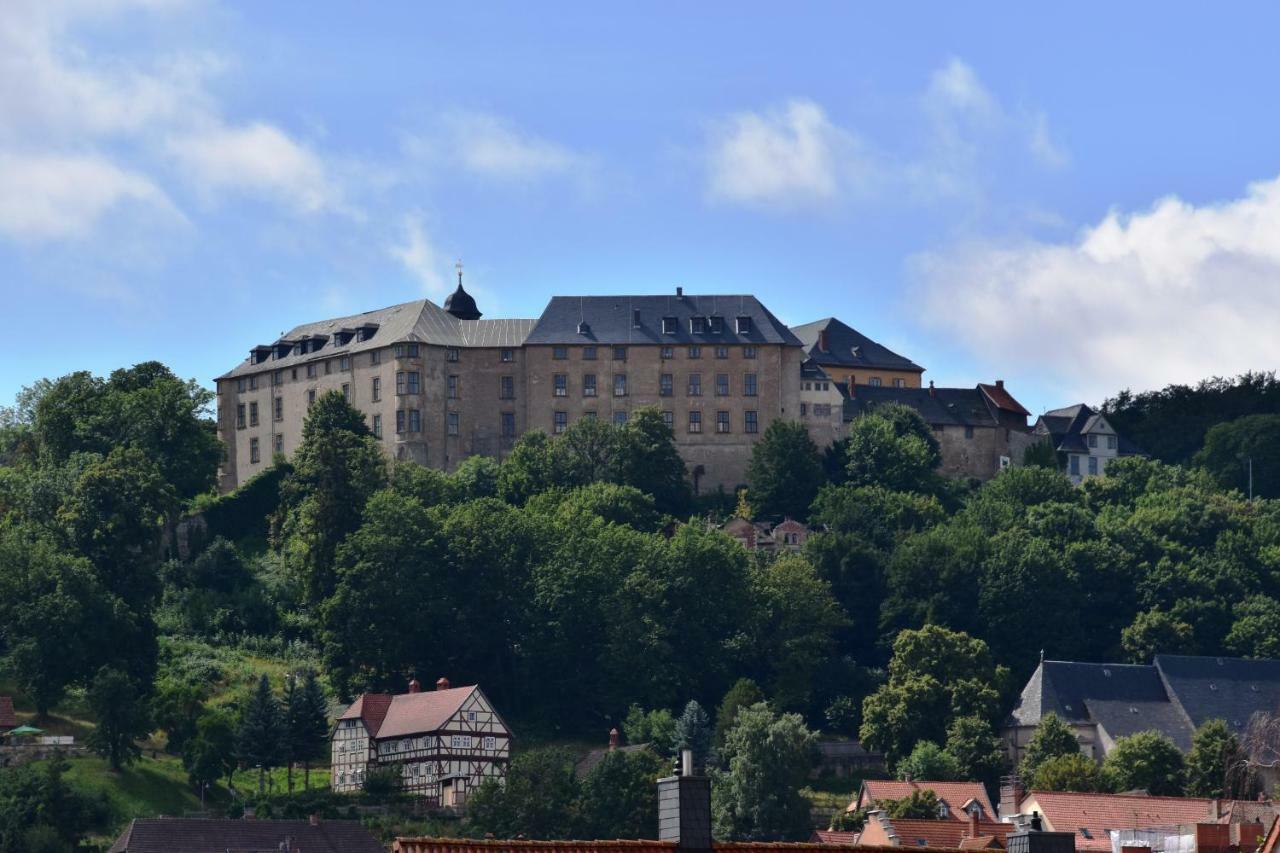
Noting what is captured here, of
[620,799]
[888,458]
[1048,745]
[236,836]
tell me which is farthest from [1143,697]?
[236,836]

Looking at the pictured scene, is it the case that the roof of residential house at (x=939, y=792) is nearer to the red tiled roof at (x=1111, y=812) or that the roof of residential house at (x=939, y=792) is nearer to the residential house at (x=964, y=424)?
the red tiled roof at (x=1111, y=812)

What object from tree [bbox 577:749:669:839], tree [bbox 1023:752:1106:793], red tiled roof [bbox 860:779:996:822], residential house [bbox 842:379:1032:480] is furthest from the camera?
residential house [bbox 842:379:1032:480]

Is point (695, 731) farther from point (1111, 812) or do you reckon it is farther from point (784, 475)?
point (1111, 812)

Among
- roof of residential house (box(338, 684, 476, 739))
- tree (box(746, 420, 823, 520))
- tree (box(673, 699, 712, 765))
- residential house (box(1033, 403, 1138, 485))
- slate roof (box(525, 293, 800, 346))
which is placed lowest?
tree (box(673, 699, 712, 765))

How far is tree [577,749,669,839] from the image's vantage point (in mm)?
93875

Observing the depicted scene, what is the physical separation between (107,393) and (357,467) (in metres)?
19.8

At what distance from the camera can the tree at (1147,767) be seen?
99438 mm

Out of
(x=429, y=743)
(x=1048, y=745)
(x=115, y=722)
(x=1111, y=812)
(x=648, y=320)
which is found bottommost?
(x=1111, y=812)

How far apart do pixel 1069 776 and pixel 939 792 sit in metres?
4.81

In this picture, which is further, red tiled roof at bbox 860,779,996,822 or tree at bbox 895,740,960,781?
tree at bbox 895,740,960,781

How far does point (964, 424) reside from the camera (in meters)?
150

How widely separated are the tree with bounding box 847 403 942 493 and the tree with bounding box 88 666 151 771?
155ft

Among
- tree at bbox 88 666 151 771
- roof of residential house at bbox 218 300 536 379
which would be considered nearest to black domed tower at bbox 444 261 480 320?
roof of residential house at bbox 218 300 536 379

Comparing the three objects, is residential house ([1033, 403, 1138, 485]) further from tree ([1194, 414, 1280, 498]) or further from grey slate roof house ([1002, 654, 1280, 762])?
grey slate roof house ([1002, 654, 1280, 762])
